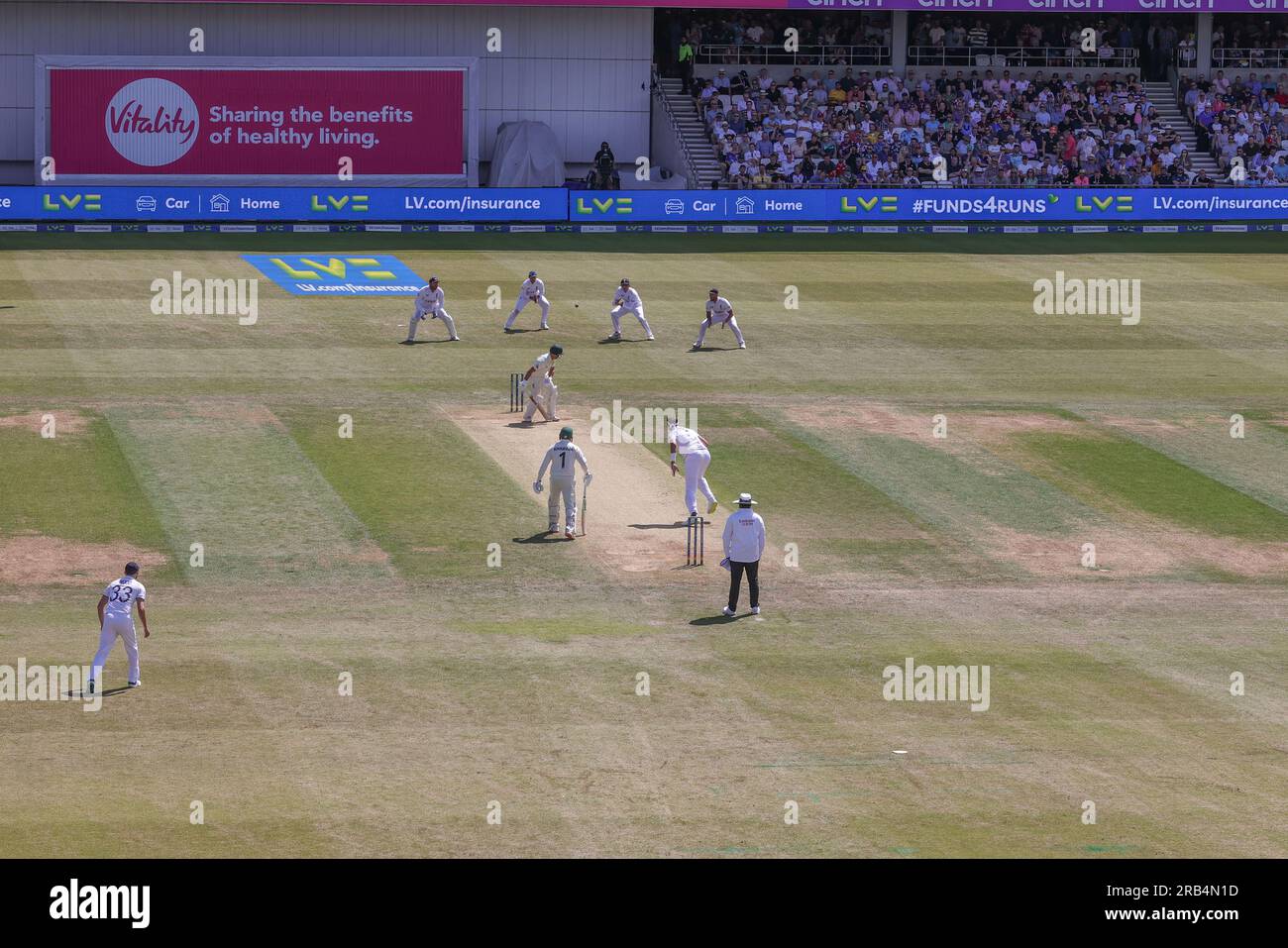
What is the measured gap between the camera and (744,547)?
23.3 metres

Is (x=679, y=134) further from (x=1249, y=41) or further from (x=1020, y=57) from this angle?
(x=1249, y=41)

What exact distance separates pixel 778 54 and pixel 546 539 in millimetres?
45605

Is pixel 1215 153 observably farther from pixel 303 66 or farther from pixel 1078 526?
pixel 1078 526

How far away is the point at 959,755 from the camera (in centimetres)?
1858

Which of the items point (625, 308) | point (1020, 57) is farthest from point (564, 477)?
point (1020, 57)

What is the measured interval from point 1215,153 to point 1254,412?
3261 centimetres

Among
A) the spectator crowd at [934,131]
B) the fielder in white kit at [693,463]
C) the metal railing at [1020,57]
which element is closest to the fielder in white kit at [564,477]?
the fielder in white kit at [693,463]

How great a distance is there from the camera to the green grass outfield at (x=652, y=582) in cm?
1700

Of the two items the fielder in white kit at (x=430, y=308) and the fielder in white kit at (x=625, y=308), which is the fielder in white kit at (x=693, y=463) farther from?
the fielder in white kit at (x=625, y=308)

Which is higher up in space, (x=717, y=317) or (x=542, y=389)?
(x=717, y=317)

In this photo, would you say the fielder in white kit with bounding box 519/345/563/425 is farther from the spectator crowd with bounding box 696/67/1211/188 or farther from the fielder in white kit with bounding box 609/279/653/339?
the spectator crowd with bounding box 696/67/1211/188

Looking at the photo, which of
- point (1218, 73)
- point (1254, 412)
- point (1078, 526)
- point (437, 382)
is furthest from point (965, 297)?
point (1218, 73)

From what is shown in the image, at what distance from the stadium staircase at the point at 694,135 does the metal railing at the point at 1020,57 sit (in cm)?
927

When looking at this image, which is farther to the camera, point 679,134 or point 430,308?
point 679,134
